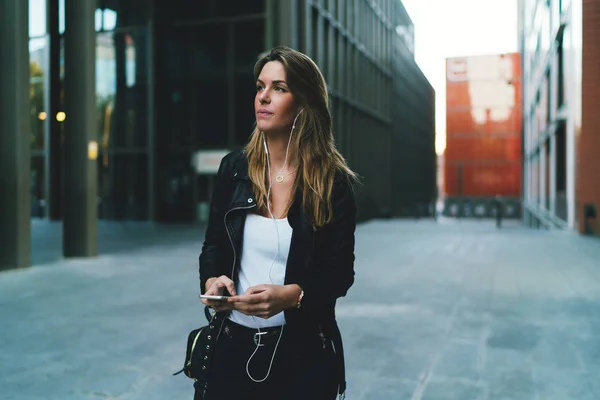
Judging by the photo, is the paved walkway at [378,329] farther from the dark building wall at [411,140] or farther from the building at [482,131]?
the building at [482,131]

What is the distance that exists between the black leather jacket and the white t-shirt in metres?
0.03

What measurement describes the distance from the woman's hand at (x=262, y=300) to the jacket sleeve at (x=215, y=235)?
1.01ft

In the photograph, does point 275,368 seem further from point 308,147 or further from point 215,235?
point 308,147

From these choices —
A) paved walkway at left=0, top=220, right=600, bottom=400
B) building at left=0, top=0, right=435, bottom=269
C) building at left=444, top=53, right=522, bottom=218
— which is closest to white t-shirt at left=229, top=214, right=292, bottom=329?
paved walkway at left=0, top=220, right=600, bottom=400

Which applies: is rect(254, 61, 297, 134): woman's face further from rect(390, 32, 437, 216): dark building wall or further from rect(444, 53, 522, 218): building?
rect(444, 53, 522, 218): building

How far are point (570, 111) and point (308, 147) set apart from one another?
25.0m

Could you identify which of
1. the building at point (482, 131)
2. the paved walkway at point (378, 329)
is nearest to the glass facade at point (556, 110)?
the paved walkway at point (378, 329)

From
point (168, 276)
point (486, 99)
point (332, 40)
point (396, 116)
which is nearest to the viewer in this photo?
point (168, 276)

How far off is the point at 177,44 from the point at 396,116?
20.3 m

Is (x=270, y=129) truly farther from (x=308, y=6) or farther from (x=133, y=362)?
(x=308, y=6)

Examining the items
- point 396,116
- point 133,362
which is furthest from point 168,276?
point 396,116

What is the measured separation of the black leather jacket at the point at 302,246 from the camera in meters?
2.21

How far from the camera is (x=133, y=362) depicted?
5.67 meters

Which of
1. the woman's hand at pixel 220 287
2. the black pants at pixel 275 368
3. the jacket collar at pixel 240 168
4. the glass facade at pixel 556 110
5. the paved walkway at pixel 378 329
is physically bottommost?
the paved walkway at pixel 378 329
